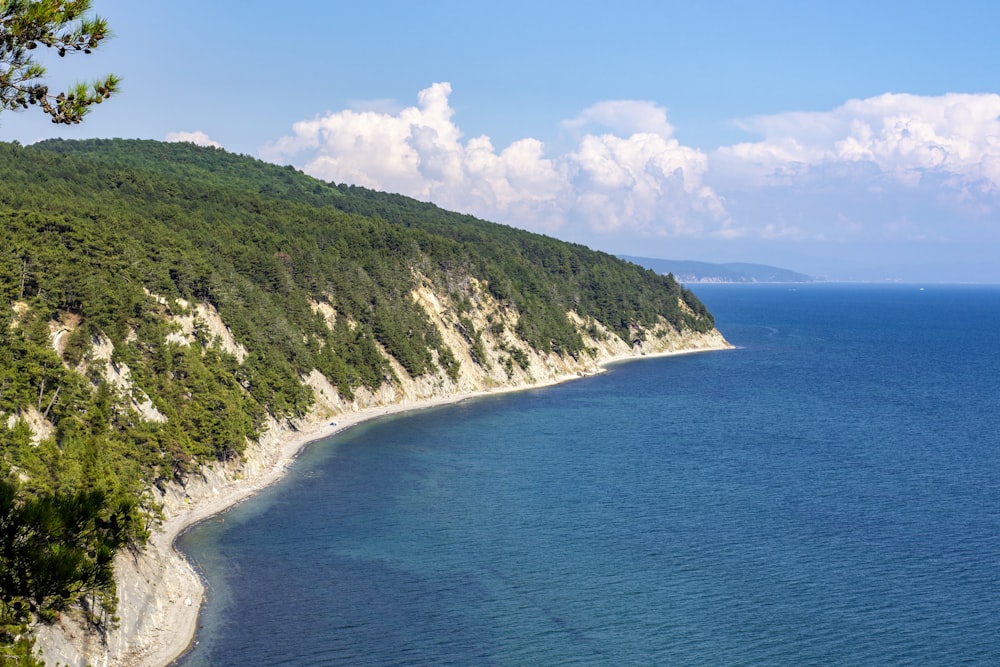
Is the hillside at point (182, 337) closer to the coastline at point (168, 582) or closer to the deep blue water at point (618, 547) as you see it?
the coastline at point (168, 582)

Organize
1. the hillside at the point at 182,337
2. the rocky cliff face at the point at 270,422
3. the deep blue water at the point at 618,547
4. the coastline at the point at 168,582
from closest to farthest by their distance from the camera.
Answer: the coastline at the point at 168,582
the hillside at the point at 182,337
the rocky cliff face at the point at 270,422
the deep blue water at the point at 618,547

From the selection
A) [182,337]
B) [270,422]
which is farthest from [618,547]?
[182,337]

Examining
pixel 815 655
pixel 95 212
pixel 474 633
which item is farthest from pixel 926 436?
pixel 95 212

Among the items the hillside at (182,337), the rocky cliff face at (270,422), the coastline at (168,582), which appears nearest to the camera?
the coastline at (168,582)

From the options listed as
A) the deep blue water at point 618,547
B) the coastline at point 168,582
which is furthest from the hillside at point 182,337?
the deep blue water at point 618,547

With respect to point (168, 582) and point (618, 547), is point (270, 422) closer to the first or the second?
point (168, 582)

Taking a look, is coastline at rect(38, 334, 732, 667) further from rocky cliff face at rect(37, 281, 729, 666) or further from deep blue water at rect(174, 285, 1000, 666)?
deep blue water at rect(174, 285, 1000, 666)

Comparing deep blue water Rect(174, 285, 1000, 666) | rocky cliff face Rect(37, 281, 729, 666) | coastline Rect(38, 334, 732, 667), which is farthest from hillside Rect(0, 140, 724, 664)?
deep blue water Rect(174, 285, 1000, 666)
